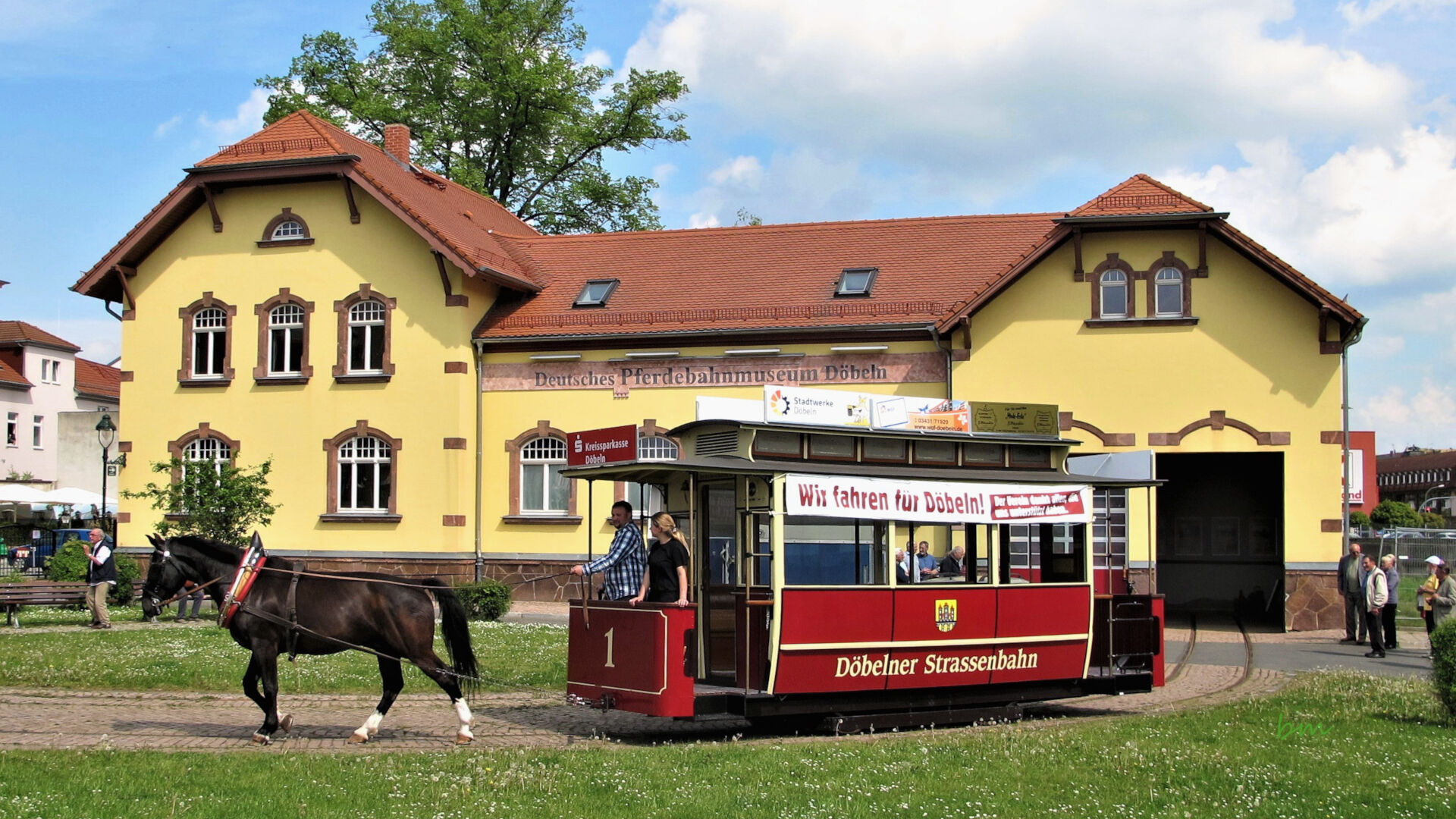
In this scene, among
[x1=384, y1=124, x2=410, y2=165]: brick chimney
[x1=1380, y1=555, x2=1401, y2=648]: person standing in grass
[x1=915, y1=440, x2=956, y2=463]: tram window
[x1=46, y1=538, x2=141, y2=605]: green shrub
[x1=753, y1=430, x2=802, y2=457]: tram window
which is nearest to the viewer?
[x1=753, y1=430, x2=802, y2=457]: tram window

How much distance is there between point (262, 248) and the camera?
30094 millimetres

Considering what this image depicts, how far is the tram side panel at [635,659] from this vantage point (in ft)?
39.8

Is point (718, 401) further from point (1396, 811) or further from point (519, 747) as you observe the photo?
point (1396, 811)

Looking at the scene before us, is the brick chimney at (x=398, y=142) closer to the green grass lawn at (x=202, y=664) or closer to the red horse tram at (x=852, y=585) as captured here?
the green grass lawn at (x=202, y=664)

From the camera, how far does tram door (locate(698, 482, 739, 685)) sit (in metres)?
13.0

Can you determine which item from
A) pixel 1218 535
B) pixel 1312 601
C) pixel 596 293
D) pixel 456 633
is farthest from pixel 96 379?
pixel 456 633

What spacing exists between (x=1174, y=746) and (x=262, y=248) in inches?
931

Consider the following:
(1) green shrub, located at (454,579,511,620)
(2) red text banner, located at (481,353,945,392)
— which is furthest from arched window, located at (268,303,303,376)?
(1) green shrub, located at (454,579,511,620)

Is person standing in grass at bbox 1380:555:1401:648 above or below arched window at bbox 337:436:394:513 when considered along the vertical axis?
below

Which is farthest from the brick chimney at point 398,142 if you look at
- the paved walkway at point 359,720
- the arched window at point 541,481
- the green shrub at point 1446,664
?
the green shrub at point 1446,664

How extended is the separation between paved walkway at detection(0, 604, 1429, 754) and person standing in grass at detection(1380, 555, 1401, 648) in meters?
4.46

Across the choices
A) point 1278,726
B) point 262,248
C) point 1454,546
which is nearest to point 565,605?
point 262,248

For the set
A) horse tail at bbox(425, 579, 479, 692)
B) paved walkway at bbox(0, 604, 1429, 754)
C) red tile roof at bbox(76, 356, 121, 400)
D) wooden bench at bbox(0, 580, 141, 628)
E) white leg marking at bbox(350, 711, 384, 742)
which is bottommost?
paved walkway at bbox(0, 604, 1429, 754)

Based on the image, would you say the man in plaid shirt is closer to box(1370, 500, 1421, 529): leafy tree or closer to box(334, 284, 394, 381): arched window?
box(334, 284, 394, 381): arched window
